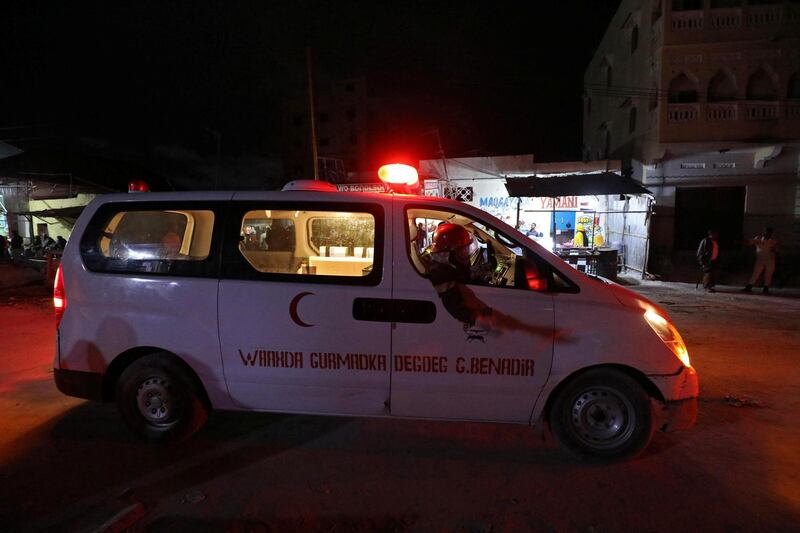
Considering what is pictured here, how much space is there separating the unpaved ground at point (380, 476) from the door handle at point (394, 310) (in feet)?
3.53

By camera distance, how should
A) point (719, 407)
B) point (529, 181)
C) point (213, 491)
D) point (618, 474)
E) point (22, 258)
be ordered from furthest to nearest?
point (22, 258) < point (529, 181) < point (719, 407) < point (618, 474) < point (213, 491)

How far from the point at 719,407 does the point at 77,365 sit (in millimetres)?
5651

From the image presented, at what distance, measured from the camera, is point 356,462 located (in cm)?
357

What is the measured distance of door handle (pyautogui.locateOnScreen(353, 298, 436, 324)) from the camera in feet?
11.2

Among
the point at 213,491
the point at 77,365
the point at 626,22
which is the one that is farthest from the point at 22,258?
the point at 626,22

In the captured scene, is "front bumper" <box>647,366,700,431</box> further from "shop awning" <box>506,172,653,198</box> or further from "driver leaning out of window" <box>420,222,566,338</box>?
"shop awning" <box>506,172,653,198</box>

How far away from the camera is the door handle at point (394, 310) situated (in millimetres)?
3420

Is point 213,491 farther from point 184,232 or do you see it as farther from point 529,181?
point 529,181

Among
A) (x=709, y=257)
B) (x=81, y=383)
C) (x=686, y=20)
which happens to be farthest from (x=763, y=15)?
(x=81, y=383)

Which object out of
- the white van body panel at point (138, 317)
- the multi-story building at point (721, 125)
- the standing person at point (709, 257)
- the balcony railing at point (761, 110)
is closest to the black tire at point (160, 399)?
the white van body panel at point (138, 317)

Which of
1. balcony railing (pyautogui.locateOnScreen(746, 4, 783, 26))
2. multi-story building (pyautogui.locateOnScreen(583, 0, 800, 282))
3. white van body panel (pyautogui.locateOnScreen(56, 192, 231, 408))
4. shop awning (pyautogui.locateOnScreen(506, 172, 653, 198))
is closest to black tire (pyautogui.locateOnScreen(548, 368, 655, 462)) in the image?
white van body panel (pyautogui.locateOnScreen(56, 192, 231, 408))

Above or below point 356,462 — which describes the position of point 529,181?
above

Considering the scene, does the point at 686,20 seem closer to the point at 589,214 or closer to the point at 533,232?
the point at 589,214

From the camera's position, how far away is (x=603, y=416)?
3523mm
